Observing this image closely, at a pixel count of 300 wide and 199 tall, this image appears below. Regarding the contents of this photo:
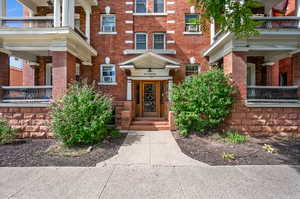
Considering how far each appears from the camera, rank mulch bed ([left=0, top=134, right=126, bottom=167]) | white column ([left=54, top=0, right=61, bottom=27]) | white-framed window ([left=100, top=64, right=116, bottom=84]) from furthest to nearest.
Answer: white-framed window ([left=100, top=64, right=116, bottom=84]), white column ([left=54, top=0, right=61, bottom=27]), mulch bed ([left=0, top=134, right=126, bottom=167])

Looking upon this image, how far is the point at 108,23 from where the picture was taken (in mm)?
11117

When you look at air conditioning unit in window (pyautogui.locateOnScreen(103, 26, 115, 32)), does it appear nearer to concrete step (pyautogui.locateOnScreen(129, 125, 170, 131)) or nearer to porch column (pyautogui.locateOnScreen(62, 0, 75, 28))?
porch column (pyautogui.locateOnScreen(62, 0, 75, 28))

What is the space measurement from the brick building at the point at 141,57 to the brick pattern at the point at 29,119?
4 cm

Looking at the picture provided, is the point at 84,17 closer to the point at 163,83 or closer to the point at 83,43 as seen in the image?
the point at 83,43

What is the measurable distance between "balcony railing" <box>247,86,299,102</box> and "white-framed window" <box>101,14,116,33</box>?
29.9 ft

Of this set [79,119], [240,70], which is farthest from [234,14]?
[79,119]

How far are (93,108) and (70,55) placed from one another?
3.24 m

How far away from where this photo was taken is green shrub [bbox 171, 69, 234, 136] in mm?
7469

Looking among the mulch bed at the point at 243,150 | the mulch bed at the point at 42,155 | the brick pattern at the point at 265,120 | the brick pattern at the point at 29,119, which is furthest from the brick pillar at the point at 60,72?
the brick pattern at the point at 265,120

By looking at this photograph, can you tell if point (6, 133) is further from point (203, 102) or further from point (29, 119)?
point (203, 102)

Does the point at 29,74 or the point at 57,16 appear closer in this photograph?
the point at 57,16

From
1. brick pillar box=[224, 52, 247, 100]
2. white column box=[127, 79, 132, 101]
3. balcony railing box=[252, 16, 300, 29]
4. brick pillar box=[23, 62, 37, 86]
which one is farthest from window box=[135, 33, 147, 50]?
brick pillar box=[23, 62, 37, 86]

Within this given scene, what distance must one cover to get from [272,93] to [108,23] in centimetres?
1052

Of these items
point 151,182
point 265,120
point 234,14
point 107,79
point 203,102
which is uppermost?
point 234,14
